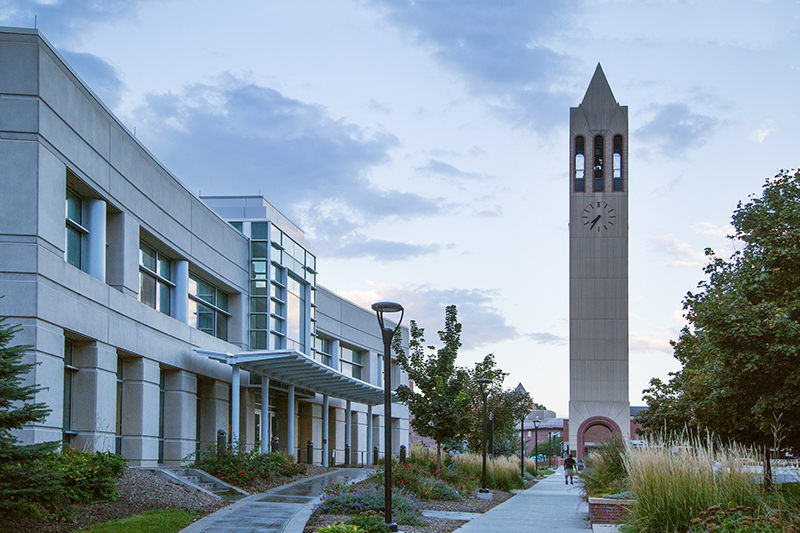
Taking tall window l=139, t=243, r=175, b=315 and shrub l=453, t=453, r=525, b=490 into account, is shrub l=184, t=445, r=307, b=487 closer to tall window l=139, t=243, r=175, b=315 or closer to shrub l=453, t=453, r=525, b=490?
tall window l=139, t=243, r=175, b=315

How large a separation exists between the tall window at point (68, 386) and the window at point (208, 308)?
7687 mm

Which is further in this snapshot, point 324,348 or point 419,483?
point 324,348

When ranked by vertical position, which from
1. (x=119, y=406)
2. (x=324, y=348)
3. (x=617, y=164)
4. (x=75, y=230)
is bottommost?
(x=119, y=406)

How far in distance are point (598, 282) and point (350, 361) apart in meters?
17.0

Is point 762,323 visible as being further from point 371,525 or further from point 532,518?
point 371,525

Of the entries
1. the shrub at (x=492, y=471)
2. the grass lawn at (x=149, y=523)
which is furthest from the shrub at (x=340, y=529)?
the shrub at (x=492, y=471)

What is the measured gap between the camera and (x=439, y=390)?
86.4 ft

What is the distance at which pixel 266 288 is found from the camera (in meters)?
30.7

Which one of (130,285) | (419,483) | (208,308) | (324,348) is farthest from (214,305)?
(324,348)

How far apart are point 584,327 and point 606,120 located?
14.0 meters

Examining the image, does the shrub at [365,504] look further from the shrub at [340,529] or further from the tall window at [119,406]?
the tall window at [119,406]

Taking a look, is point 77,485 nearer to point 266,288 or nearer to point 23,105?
point 23,105

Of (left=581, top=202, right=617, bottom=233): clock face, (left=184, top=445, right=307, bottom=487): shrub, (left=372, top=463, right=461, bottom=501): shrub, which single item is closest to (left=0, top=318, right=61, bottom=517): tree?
(left=372, top=463, right=461, bottom=501): shrub

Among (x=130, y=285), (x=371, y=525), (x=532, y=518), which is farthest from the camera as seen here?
(x=130, y=285)
